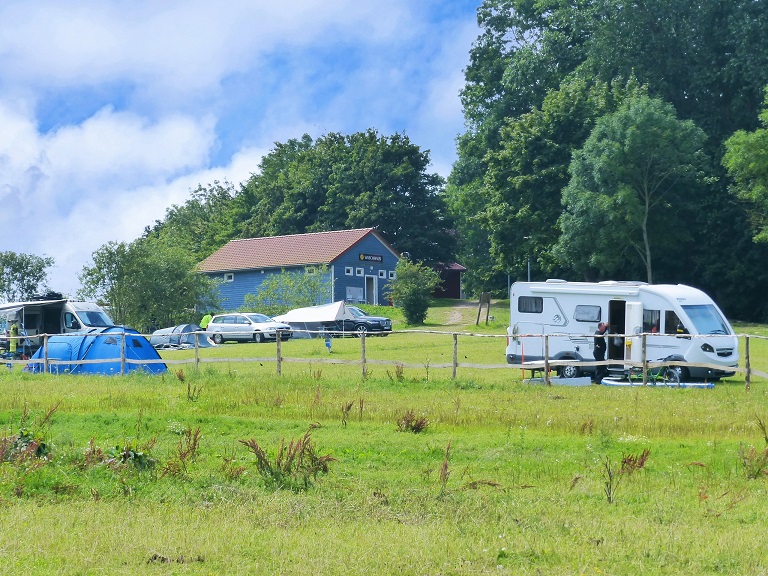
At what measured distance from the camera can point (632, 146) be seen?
50.2m

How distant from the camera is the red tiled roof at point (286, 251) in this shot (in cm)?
7056

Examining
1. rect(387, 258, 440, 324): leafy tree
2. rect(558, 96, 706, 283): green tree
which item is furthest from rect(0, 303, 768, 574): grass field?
rect(387, 258, 440, 324): leafy tree

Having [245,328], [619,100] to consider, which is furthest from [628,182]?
[245,328]

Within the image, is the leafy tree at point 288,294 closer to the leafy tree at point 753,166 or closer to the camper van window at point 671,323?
the leafy tree at point 753,166

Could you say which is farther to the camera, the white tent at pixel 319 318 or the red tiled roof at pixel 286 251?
the red tiled roof at pixel 286 251

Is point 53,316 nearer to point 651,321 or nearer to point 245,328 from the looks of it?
point 245,328

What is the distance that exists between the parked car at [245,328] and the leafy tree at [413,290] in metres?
8.36

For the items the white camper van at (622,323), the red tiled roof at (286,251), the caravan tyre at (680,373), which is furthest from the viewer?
the red tiled roof at (286,251)

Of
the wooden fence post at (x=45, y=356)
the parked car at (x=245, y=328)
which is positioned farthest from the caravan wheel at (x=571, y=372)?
the parked car at (x=245, y=328)

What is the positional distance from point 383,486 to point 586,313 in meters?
18.1

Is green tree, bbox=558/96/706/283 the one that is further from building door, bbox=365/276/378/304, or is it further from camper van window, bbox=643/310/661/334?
camper van window, bbox=643/310/661/334

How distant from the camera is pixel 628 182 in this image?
2026 inches

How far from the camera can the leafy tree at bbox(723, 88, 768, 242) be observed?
47.7 metres

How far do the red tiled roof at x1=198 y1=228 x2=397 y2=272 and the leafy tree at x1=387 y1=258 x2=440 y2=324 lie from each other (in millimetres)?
14271
